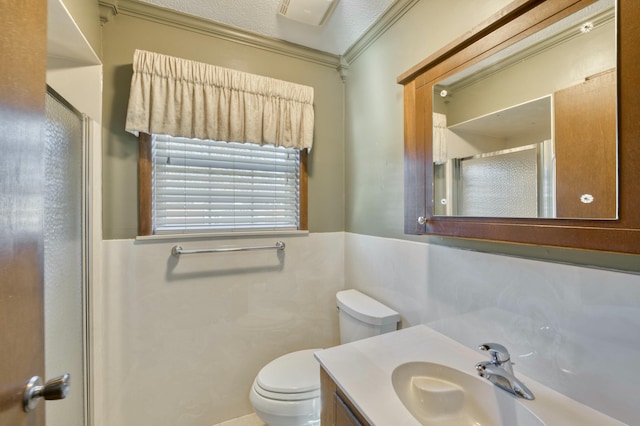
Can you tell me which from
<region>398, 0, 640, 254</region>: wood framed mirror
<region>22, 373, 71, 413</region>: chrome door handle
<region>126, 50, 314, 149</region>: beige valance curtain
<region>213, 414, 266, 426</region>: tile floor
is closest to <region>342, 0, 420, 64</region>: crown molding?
<region>126, 50, 314, 149</region>: beige valance curtain

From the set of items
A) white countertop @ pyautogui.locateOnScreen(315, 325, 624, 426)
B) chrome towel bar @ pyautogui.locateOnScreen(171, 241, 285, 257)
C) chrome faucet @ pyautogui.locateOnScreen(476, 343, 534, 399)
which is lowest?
white countertop @ pyautogui.locateOnScreen(315, 325, 624, 426)

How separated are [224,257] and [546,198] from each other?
1528 millimetres

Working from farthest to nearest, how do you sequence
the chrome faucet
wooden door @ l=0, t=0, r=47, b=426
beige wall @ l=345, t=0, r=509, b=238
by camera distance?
1. beige wall @ l=345, t=0, r=509, b=238
2. the chrome faucet
3. wooden door @ l=0, t=0, r=47, b=426

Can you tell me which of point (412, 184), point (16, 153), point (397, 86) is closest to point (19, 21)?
point (16, 153)

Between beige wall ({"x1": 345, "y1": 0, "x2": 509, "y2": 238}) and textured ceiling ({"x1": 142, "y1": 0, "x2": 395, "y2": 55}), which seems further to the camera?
textured ceiling ({"x1": 142, "y1": 0, "x2": 395, "y2": 55})

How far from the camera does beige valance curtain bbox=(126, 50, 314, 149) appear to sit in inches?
53.9

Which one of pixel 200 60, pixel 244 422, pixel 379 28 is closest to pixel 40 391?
pixel 244 422

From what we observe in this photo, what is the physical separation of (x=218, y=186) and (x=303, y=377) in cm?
118

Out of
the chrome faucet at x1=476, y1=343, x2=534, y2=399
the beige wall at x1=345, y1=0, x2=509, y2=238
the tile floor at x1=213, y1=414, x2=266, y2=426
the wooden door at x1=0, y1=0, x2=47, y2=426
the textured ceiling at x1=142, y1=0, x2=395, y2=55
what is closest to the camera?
the wooden door at x1=0, y1=0, x2=47, y2=426

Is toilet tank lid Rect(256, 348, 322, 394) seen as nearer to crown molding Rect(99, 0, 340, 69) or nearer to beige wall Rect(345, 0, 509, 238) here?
beige wall Rect(345, 0, 509, 238)

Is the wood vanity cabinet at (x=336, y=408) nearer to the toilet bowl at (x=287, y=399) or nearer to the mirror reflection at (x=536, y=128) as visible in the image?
the toilet bowl at (x=287, y=399)

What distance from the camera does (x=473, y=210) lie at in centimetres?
92

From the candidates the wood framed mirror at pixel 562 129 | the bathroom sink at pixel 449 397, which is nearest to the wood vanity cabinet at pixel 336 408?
the bathroom sink at pixel 449 397

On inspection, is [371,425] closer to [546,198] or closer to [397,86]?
[546,198]
